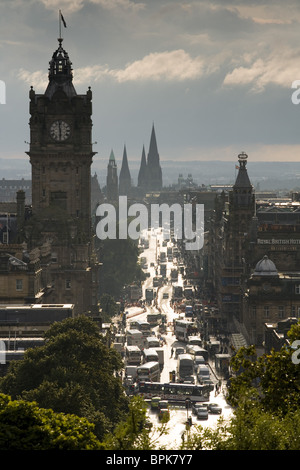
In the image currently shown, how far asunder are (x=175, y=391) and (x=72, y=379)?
37133mm

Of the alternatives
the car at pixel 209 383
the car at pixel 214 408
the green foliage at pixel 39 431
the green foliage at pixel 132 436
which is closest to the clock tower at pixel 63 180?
the car at pixel 209 383

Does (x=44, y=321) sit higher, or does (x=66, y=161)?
(x=66, y=161)

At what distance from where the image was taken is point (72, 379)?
315 ft

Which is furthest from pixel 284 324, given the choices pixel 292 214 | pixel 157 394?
pixel 292 214

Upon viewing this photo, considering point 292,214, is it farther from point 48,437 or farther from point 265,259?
point 48,437

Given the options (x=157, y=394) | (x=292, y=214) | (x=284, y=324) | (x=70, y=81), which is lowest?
(x=157, y=394)

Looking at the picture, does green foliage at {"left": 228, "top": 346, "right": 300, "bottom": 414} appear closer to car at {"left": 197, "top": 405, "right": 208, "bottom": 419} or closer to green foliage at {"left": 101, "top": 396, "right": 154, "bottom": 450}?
green foliage at {"left": 101, "top": 396, "right": 154, "bottom": 450}

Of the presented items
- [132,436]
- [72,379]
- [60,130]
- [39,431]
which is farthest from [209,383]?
[132,436]

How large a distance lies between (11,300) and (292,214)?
7024 cm

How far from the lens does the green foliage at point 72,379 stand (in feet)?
292
